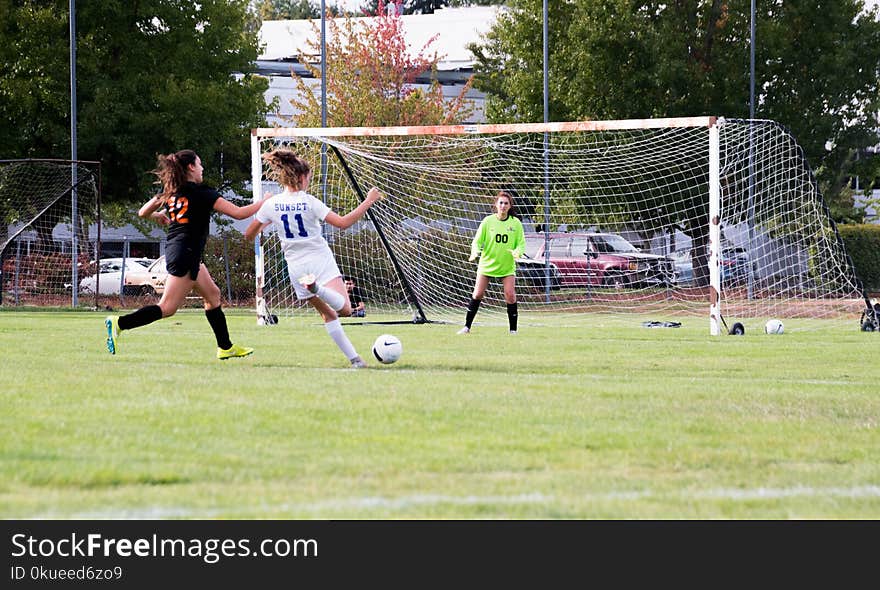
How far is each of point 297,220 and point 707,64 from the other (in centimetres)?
2316

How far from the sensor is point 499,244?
55.8ft

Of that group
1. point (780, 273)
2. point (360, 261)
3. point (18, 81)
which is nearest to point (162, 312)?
point (360, 261)

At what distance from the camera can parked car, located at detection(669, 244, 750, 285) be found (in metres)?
25.2

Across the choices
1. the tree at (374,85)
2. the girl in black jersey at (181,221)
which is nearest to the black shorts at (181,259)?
the girl in black jersey at (181,221)

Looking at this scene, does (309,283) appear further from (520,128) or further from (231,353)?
(520,128)

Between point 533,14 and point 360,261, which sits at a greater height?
point 533,14

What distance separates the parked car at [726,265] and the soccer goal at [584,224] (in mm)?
45

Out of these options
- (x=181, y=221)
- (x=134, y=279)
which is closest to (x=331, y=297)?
(x=181, y=221)

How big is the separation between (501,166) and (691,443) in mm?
18647

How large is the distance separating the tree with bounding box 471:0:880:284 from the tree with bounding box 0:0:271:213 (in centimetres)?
755

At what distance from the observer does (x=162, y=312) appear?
35.8 feet

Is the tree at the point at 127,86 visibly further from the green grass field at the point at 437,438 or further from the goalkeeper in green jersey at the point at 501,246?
the green grass field at the point at 437,438

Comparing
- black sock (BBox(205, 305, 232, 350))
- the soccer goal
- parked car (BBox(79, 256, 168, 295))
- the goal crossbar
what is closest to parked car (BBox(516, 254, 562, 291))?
the soccer goal
